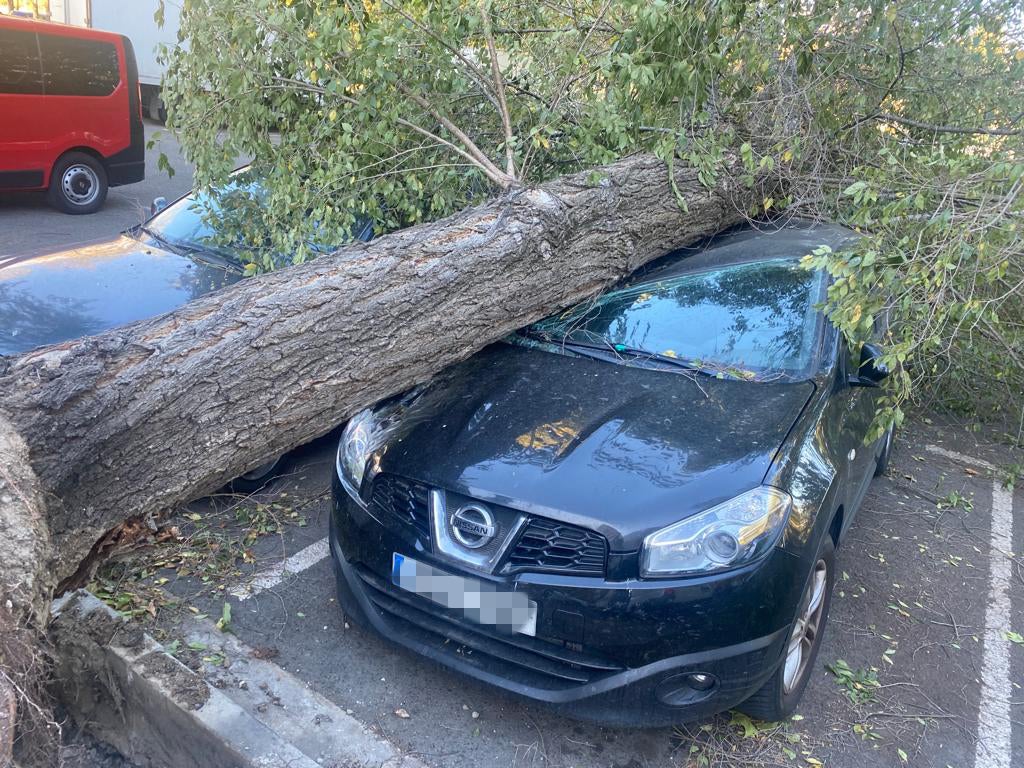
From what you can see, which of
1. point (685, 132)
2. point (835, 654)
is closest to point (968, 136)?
point (685, 132)

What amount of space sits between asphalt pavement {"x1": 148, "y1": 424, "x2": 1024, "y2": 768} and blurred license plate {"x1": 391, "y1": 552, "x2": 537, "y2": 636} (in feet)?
0.97

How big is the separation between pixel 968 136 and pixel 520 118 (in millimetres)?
2765

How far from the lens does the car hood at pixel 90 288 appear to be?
12.7ft

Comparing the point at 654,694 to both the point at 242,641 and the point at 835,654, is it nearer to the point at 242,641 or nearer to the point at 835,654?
the point at 835,654

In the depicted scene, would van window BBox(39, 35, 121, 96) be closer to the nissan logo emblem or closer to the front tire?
the nissan logo emblem

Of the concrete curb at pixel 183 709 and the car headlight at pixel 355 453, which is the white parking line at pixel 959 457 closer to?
the car headlight at pixel 355 453

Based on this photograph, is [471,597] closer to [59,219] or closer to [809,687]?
[809,687]

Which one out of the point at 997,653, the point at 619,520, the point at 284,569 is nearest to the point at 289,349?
the point at 284,569

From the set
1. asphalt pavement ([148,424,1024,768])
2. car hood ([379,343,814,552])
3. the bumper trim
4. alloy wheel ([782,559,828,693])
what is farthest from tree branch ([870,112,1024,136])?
the bumper trim

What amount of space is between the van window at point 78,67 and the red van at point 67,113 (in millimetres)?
11

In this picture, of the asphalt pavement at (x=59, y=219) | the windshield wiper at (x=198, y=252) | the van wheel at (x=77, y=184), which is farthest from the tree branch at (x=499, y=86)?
the van wheel at (x=77, y=184)

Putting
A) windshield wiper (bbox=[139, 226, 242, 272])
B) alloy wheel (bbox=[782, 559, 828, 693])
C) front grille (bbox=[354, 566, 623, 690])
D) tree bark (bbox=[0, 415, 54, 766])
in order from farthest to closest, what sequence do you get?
windshield wiper (bbox=[139, 226, 242, 272]) < alloy wheel (bbox=[782, 559, 828, 693]) < front grille (bbox=[354, 566, 623, 690]) < tree bark (bbox=[0, 415, 54, 766])

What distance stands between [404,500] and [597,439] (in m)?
0.71

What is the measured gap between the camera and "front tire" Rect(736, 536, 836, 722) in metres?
2.80
